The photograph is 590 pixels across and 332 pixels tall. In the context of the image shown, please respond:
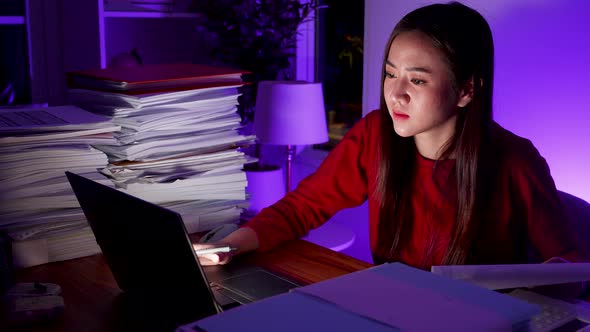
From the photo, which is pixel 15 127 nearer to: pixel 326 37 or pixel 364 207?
pixel 364 207

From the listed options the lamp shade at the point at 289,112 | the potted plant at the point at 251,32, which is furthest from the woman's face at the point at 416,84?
the potted plant at the point at 251,32

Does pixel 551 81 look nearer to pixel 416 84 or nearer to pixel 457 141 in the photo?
pixel 457 141

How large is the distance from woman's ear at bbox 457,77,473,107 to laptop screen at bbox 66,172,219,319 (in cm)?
83

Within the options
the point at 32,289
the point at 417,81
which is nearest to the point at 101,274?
the point at 32,289

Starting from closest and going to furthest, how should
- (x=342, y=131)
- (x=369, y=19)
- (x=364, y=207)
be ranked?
(x=369, y=19)
(x=364, y=207)
(x=342, y=131)

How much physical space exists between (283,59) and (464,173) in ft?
5.33

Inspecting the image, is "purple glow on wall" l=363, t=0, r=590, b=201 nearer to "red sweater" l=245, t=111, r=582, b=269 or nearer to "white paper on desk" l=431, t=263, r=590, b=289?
"red sweater" l=245, t=111, r=582, b=269

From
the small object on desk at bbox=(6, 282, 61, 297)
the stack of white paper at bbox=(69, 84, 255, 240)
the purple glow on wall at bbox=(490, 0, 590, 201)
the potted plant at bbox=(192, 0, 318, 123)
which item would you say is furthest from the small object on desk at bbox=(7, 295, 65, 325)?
the potted plant at bbox=(192, 0, 318, 123)

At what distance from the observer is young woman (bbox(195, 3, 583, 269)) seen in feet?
4.79

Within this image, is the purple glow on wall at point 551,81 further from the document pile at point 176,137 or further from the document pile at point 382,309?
the document pile at point 382,309

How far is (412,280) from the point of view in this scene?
84 centimetres

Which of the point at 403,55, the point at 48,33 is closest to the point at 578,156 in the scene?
the point at 403,55

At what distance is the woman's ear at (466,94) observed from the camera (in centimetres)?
152

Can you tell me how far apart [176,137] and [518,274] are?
32.2 inches
